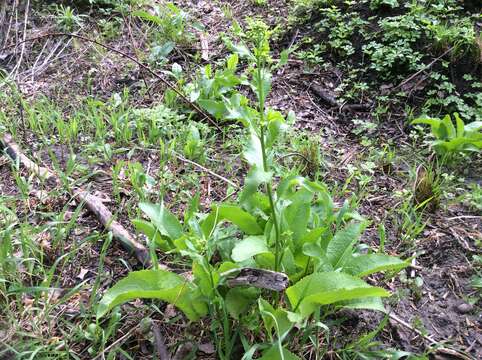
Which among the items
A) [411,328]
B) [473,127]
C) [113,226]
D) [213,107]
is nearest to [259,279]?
[411,328]

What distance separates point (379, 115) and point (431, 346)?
1.78 metres

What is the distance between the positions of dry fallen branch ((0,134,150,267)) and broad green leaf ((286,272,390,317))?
0.75 m

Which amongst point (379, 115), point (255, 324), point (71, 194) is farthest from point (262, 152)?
point (379, 115)

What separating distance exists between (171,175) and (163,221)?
653mm

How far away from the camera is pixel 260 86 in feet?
4.49

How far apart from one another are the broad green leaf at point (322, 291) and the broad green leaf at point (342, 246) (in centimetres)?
23

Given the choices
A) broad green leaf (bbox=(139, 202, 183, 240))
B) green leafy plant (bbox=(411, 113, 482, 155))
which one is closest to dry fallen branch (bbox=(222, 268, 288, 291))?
broad green leaf (bbox=(139, 202, 183, 240))

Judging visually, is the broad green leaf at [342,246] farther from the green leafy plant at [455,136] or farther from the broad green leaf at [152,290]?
the green leafy plant at [455,136]

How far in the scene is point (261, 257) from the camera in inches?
64.8

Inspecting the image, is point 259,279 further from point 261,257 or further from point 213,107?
point 213,107

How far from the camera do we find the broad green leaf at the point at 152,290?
4.83ft

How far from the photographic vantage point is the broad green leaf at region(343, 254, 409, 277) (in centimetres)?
163

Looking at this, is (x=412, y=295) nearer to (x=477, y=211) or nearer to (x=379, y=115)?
(x=477, y=211)

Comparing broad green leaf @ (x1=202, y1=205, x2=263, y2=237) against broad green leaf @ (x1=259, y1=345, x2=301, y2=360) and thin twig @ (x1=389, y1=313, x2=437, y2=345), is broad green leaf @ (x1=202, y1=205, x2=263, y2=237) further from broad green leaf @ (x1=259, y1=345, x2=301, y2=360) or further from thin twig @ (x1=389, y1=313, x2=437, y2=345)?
thin twig @ (x1=389, y1=313, x2=437, y2=345)
